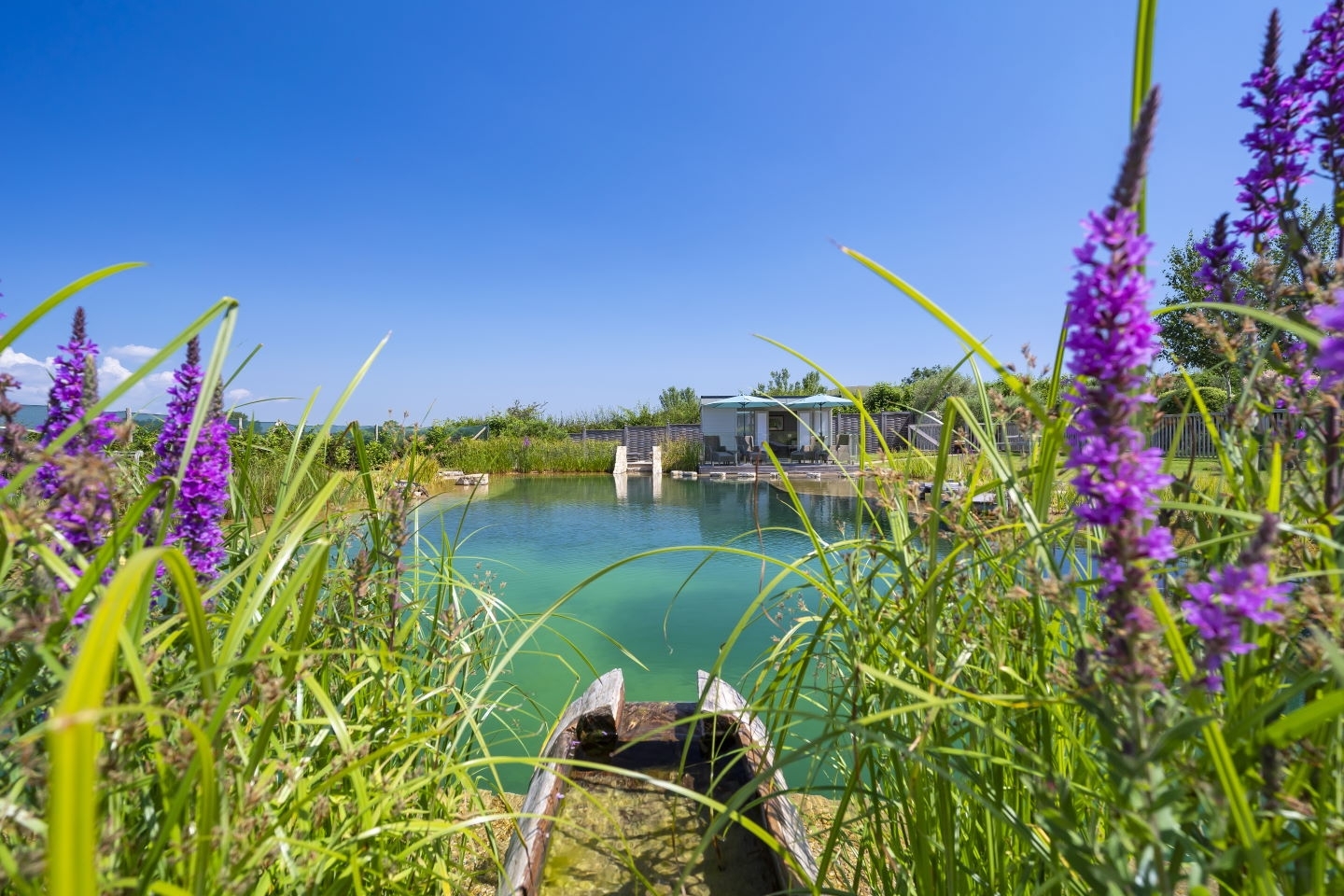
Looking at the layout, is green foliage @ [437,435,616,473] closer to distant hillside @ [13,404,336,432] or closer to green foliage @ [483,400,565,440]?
green foliage @ [483,400,565,440]

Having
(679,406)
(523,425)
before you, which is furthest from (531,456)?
(679,406)

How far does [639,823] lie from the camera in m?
2.23

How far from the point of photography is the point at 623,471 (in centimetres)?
2091

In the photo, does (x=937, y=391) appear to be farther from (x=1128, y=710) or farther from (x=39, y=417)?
(x=39, y=417)

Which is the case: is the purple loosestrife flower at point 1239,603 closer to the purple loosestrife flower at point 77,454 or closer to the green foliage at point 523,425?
the purple loosestrife flower at point 77,454

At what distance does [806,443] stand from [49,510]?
22.4m

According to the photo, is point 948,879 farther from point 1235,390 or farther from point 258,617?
point 258,617

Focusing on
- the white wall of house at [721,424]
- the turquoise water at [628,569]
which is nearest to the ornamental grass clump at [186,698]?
the turquoise water at [628,569]

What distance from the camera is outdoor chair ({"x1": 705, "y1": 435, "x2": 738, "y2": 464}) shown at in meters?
21.9

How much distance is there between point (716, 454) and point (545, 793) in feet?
69.2

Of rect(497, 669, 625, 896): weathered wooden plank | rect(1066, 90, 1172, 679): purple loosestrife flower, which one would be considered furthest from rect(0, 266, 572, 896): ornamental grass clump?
rect(1066, 90, 1172, 679): purple loosestrife flower

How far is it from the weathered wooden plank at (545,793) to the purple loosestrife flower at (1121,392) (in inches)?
29.9

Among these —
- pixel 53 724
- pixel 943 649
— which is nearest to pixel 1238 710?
pixel 943 649

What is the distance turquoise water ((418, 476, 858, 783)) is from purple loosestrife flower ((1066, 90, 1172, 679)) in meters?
0.86
